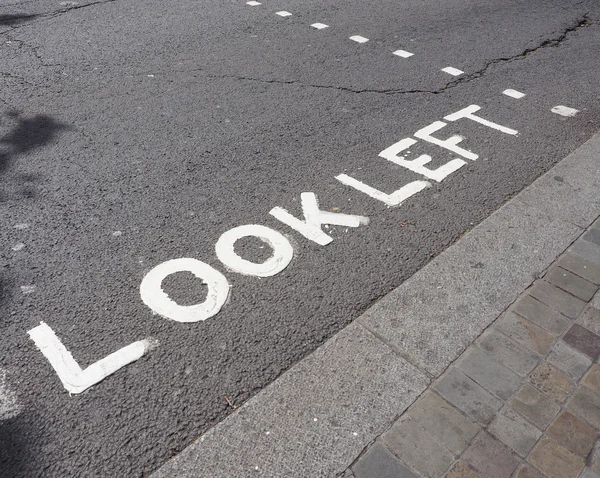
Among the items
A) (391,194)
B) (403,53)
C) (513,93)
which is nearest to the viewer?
(391,194)

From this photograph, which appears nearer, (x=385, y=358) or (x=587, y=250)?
(x=385, y=358)

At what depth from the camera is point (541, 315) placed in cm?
339

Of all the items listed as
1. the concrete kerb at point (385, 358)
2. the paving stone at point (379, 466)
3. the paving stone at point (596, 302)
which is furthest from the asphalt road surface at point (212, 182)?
the paving stone at point (596, 302)

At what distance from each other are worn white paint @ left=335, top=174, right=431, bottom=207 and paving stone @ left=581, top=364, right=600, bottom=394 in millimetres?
1772

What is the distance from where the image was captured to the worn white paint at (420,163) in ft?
15.4

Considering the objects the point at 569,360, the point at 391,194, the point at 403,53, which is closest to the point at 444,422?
the point at 569,360

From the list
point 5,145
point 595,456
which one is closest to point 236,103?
point 5,145

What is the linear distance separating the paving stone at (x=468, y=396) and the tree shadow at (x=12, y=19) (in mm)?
6869

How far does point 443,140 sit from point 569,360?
259cm

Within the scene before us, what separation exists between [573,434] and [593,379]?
0.41 m

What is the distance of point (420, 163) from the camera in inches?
190

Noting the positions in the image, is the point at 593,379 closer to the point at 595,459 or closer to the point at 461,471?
the point at 595,459

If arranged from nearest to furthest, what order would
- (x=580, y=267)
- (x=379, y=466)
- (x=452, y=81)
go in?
(x=379, y=466)
(x=580, y=267)
(x=452, y=81)

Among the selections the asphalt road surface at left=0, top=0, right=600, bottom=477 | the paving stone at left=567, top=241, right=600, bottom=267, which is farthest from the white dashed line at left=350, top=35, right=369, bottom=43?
the paving stone at left=567, top=241, right=600, bottom=267
